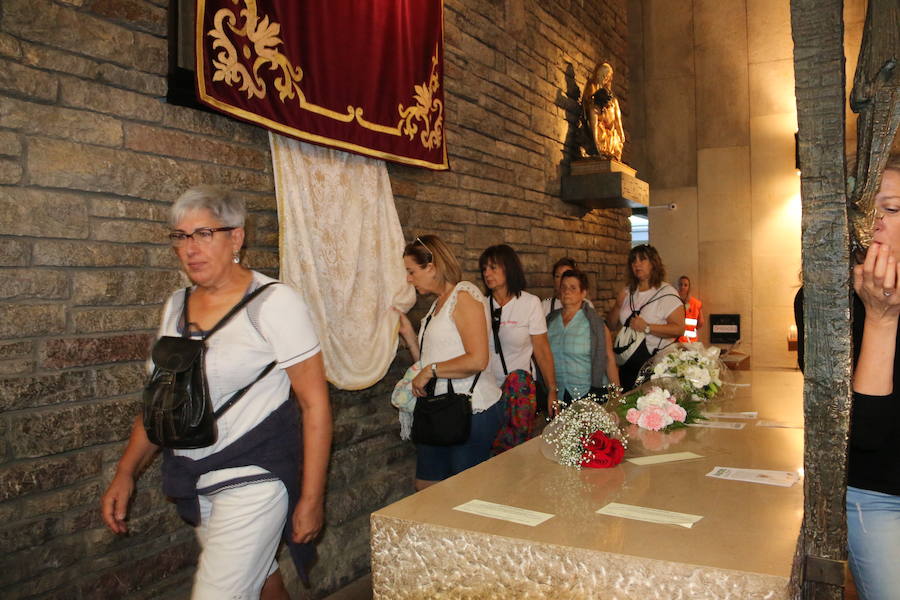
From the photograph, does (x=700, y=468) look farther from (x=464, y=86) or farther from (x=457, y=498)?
(x=464, y=86)

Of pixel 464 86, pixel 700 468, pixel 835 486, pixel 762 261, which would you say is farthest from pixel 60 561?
pixel 762 261

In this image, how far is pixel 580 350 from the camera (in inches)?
186

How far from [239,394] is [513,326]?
2.41 m

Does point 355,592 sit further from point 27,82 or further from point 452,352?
point 27,82

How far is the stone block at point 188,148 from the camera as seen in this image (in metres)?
2.81

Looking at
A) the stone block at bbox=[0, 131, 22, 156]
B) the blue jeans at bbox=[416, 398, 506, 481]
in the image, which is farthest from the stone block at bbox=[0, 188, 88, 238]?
the blue jeans at bbox=[416, 398, 506, 481]

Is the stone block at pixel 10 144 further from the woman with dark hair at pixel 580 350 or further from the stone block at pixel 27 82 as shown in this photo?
the woman with dark hair at pixel 580 350

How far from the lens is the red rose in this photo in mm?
2258

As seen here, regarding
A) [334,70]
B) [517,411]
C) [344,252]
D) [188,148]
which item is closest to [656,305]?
[517,411]

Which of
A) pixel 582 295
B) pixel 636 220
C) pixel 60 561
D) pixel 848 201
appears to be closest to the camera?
pixel 848 201

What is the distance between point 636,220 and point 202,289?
10979 mm

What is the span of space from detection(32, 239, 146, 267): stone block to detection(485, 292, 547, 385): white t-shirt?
2.08 metres

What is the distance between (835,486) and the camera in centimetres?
141

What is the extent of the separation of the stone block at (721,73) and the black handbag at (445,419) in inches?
295
